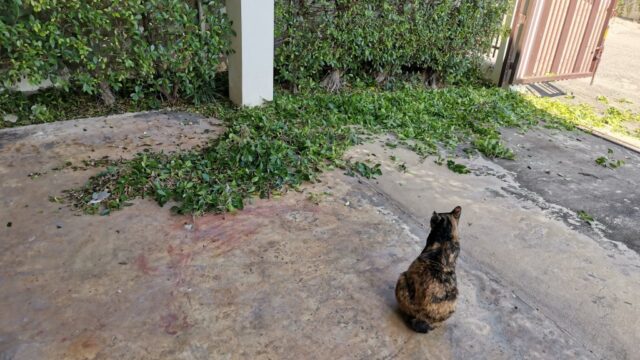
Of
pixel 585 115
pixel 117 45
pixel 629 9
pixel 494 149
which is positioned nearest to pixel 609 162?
pixel 494 149

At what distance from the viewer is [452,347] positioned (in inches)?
89.6

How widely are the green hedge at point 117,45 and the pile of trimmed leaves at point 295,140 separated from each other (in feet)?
2.49

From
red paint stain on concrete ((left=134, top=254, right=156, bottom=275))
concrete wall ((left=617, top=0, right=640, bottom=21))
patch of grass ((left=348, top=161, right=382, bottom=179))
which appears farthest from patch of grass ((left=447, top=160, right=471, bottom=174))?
concrete wall ((left=617, top=0, right=640, bottom=21))

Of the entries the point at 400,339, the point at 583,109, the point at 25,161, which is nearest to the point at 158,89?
the point at 25,161

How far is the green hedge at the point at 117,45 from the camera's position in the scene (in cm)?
414

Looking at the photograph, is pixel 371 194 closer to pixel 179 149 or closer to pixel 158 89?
pixel 179 149

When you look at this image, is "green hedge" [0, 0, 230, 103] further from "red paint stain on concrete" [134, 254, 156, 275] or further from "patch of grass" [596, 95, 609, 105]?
"patch of grass" [596, 95, 609, 105]

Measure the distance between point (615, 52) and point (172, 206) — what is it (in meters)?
12.3

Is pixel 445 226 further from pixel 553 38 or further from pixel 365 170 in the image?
pixel 553 38

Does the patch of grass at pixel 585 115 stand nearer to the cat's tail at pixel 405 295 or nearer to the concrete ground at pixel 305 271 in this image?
the concrete ground at pixel 305 271

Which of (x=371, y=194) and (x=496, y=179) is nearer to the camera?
(x=371, y=194)

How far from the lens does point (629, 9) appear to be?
17.3 metres

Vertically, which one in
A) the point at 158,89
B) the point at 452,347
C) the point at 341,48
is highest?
the point at 341,48

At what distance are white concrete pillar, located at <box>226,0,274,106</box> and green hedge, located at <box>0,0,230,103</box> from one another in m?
0.19
